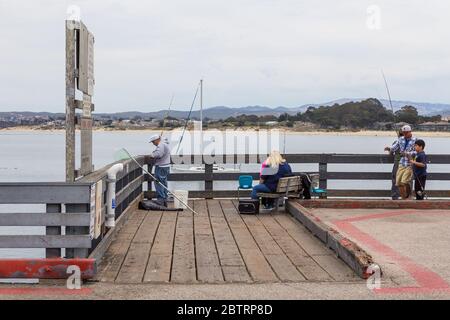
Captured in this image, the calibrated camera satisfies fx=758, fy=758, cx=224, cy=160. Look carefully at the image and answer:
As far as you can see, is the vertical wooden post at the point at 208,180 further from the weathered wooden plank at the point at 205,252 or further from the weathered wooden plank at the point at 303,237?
the weathered wooden plank at the point at 303,237

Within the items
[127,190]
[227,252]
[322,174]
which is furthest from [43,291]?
[322,174]

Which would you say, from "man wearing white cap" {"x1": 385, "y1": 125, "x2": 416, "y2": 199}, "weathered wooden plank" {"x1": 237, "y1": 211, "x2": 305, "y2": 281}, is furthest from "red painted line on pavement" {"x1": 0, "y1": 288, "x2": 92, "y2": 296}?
"man wearing white cap" {"x1": 385, "y1": 125, "x2": 416, "y2": 199}

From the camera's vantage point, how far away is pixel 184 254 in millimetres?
9125

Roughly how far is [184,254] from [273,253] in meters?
1.08

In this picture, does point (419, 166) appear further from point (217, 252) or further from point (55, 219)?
point (55, 219)

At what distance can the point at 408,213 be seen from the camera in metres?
13.3

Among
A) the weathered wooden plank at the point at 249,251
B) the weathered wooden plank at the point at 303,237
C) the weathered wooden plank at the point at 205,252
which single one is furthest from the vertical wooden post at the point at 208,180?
the weathered wooden plank at the point at 303,237

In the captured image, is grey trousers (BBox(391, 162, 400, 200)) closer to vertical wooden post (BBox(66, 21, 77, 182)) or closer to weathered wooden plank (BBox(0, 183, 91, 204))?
vertical wooden post (BBox(66, 21, 77, 182))

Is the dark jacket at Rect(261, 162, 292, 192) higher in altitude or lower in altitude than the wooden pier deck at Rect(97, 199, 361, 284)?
higher

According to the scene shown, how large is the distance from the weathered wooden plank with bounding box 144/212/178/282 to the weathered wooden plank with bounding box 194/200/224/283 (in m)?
0.33

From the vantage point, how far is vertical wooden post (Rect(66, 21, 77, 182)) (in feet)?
27.6
